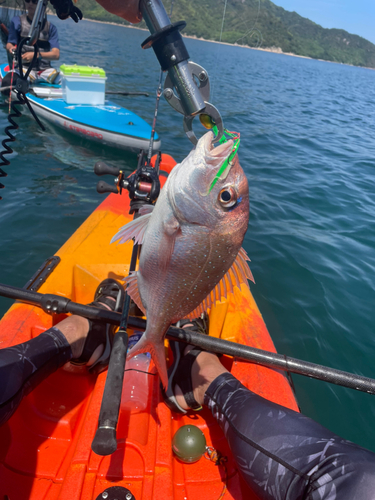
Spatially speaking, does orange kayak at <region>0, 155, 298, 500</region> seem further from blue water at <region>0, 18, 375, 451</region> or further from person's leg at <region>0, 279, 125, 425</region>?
blue water at <region>0, 18, 375, 451</region>

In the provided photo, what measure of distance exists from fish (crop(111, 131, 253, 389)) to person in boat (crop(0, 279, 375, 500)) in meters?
0.94

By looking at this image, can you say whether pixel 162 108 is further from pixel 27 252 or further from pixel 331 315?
pixel 331 315

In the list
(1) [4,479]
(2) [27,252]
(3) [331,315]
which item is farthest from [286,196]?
(1) [4,479]

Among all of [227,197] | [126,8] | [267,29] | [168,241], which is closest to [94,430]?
[168,241]

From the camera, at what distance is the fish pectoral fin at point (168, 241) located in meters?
1.54

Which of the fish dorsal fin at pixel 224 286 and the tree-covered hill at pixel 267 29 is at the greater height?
the tree-covered hill at pixel 267 29

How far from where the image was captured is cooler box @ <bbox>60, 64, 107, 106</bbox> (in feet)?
30.0

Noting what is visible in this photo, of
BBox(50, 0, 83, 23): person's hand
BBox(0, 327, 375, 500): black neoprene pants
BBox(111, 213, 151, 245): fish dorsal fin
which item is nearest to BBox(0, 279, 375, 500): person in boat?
BBox(0, 327, 375, 500): black neoprene pants

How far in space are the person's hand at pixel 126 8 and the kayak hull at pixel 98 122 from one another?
6.60 metres

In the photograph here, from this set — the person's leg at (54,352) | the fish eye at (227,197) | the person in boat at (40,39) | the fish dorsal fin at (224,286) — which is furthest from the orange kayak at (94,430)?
the person in boat at (40,39)

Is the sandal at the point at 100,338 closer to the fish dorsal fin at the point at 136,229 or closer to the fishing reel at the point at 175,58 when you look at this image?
the fish dorsal fin at the point at 136,229

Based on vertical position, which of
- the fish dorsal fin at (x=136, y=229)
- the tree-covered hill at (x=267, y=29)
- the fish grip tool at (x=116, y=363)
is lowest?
the fish grip tool at (x=116, y=363)

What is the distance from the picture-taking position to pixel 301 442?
182 cm

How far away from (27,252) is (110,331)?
118 inches
